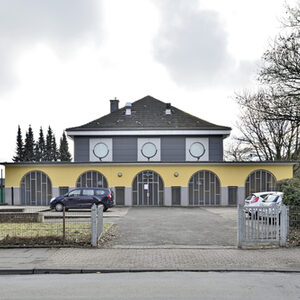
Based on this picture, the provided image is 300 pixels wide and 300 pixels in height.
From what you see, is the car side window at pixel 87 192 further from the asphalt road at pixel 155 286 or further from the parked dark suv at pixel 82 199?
the asphalt road at pixel 155 286

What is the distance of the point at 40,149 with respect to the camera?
260 ft

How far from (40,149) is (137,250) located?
7557 centimetres

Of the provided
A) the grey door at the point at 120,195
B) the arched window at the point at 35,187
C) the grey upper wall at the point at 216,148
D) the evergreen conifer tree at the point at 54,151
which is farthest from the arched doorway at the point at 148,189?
the evergreen conifer tree at the point at 54,151

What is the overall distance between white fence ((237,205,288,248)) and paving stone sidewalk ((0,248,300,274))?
1.40 feet

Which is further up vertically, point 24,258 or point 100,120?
point 100,120

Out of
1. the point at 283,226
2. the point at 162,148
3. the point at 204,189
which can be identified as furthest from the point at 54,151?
the point at 283,226

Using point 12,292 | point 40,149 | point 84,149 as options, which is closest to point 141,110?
point 84,149

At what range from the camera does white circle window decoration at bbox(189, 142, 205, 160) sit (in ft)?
98.5

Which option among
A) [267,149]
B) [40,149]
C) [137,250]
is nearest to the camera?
[137,250]

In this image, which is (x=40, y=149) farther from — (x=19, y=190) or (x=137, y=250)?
(x=137, y=250)

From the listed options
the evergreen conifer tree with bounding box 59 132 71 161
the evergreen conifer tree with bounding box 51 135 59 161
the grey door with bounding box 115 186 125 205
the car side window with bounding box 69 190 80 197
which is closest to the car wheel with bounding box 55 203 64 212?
the car side window with bounding box 69 190 80 197

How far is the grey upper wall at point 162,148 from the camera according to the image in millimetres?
29969

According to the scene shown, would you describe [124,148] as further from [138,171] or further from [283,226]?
[283,226]

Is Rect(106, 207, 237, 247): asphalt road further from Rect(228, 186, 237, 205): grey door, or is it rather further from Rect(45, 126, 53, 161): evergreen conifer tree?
Rect(45, 126, 53, 161): evergreen conifer tree
